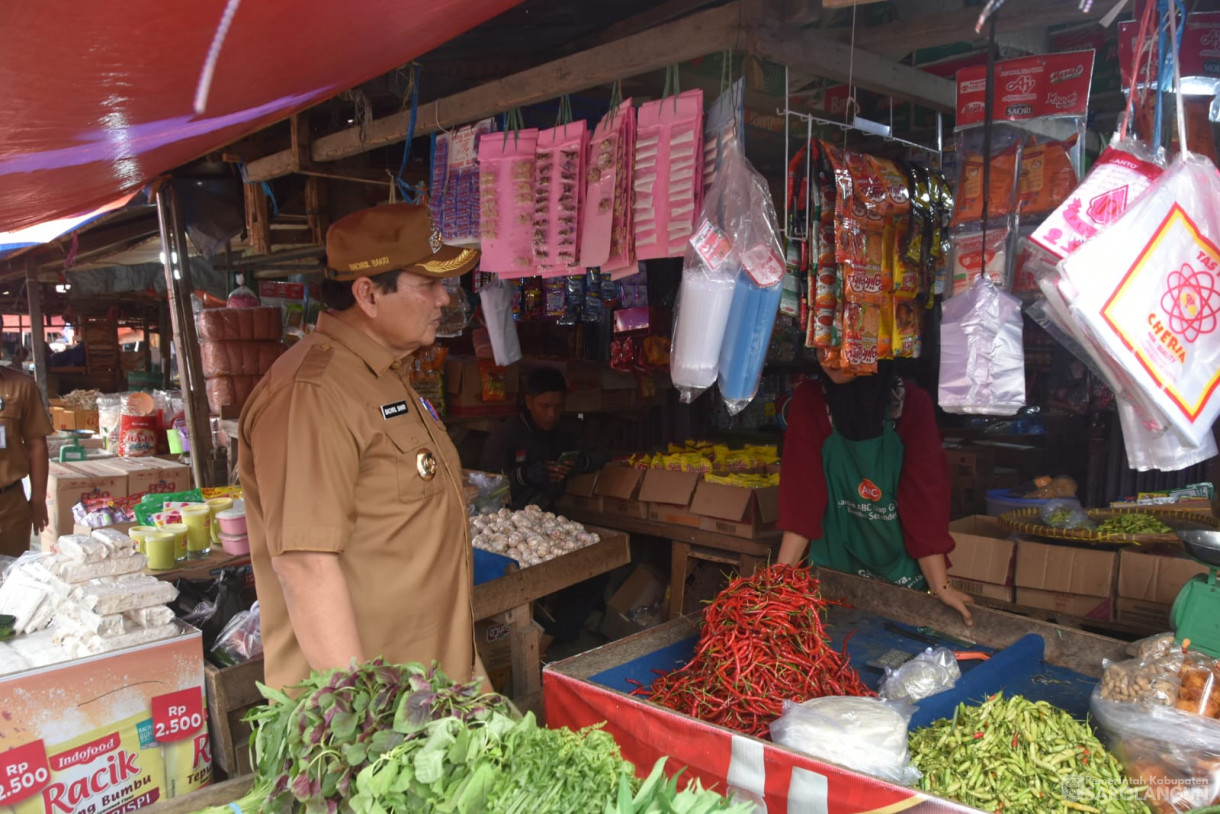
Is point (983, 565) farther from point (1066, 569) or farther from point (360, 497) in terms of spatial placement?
point (360, 497)

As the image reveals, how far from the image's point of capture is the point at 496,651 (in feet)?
13.3

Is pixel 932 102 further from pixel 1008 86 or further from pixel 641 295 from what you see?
pixel 641 295

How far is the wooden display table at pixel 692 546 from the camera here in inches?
183

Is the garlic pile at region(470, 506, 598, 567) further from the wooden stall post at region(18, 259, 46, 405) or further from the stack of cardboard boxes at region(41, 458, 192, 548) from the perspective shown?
the wooden stall post at region(18, 259, 46, 405)

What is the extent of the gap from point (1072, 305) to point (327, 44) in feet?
5.57

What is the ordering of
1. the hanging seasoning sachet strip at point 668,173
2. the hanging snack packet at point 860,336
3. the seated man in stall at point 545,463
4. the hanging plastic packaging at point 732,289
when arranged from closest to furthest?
1. the hanging plastic packaging at point 732,289
2. the hanging snack packet at point 860,336
3. the hanging seasoning sachet strip at point 668,173
4. the seated man in stall at point 545,463

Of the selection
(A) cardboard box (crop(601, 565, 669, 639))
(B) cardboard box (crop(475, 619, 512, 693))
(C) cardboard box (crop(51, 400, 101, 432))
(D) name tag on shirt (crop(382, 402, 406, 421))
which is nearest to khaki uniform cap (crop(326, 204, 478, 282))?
(D) name tag on shirt (crop(382, 402, 406, 421))

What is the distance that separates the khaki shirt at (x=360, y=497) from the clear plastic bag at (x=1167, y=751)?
162 cm

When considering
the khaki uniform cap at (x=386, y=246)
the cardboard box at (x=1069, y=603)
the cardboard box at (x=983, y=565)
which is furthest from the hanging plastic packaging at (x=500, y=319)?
the cardboard box at (x=1069, y=603)

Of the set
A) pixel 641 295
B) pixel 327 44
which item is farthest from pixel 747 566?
pixel 327 44

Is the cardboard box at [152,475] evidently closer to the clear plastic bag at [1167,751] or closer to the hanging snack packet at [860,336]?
the hanging snack packet at [860,336]

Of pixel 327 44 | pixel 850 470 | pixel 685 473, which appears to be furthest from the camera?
pixel 685 473

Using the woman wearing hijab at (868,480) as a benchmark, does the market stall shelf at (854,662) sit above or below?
below

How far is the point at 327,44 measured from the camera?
1.80 meters
